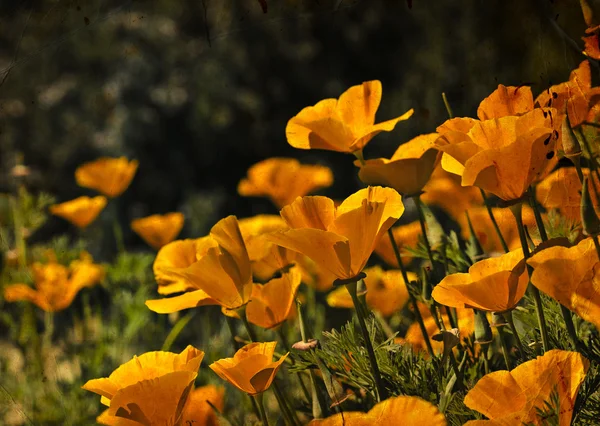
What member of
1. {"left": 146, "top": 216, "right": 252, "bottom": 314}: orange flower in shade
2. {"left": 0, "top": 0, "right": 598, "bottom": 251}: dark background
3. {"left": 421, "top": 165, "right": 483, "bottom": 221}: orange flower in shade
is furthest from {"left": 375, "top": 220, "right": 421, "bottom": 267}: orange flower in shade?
{"left": 0, "top": 0, "right": 598, "bottom": 251}: dark background

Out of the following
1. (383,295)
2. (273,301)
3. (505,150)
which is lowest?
(383,295)

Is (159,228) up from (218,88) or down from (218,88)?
down

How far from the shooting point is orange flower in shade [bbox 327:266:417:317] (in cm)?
107

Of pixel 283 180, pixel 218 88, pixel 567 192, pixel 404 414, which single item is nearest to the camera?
pixel 404 414

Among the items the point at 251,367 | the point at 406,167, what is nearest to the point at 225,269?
the point at 251,367

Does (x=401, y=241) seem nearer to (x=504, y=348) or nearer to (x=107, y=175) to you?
(x=504, y=348)

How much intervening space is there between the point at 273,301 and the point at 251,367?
16 centimetres

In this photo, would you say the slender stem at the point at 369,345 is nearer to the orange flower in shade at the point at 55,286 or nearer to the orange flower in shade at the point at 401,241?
the orange flower in shade at the point at 401,241

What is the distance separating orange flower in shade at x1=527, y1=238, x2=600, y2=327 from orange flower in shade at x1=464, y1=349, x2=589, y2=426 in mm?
38

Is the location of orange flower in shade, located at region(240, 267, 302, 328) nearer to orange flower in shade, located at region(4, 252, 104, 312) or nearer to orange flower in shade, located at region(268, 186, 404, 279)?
orange flower in shade, located at region(268, 186, 404, 279)

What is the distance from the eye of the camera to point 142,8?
2623 mm

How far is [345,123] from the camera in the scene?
2.72 feet

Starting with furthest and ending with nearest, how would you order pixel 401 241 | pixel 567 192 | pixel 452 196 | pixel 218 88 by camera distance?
pixel 218 88
pixel 452 196
pixel 401 241
pixel 567 192

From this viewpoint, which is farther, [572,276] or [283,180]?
[283,180]
